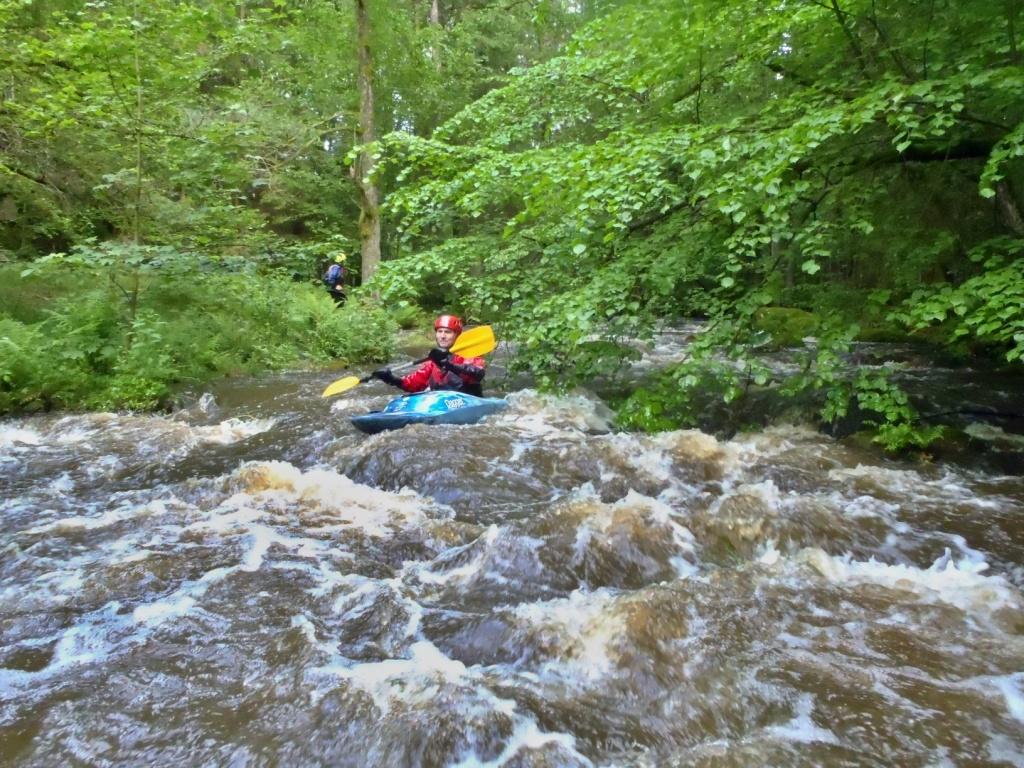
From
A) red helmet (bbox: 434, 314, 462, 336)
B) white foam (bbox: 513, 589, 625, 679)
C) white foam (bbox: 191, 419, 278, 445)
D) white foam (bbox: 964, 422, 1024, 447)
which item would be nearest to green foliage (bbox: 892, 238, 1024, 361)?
white foam (bbox: 964, 422, 1024, 447)

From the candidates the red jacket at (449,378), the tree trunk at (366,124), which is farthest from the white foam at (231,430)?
the tree trunk at (366,124)

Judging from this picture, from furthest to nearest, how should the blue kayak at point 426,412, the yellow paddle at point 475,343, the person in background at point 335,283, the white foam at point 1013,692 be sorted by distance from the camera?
the person in background at point 335,283 < the yellow paddle at point 475,343 < the blue kayak at point 426,412 < the white foam at point 1013,692

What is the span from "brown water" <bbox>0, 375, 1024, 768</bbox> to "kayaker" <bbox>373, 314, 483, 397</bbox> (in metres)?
1.58

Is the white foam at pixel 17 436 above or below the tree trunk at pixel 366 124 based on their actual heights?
below

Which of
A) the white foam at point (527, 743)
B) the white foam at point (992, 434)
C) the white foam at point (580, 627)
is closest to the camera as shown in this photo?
the white foam at point (527, 743)

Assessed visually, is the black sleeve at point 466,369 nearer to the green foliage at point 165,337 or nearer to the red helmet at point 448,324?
the red helmet at point 448,324

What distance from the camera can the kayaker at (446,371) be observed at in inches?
275

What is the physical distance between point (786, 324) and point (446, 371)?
725 cm

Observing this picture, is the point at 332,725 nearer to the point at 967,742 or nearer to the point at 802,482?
the point at 967,742

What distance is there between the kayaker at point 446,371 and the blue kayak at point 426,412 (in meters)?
0.31

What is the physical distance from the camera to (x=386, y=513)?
4.45 meters

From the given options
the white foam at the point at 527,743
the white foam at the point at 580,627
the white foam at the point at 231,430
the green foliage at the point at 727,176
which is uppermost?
the green foliage at the point at 727,176

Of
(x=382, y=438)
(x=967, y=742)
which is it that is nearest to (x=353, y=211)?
(x=382, y=438)

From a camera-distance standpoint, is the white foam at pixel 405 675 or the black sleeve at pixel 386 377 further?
the black sleeve at pixel 386 377
